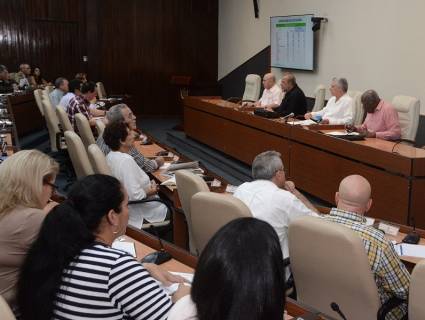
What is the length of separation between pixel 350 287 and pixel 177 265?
2.56 feet

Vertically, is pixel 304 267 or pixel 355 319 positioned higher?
pixel 304 267

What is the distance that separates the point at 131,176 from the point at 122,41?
367 inches

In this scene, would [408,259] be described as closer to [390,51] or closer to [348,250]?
[348,250]

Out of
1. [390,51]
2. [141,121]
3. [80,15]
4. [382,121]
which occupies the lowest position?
[141,121]

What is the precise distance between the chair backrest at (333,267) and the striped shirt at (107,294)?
34.8 inches

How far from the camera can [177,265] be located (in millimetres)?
2537

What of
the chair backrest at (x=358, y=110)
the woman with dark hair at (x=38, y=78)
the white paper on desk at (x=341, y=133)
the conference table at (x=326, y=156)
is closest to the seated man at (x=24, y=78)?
the woman with dark hair at (x=38, y=78)

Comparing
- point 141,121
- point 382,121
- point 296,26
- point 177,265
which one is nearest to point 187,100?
point 296,26

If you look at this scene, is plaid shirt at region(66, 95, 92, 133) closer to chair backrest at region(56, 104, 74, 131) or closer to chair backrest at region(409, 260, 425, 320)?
chair backrest at region(56, 104, 74, 131)

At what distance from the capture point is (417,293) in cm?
206

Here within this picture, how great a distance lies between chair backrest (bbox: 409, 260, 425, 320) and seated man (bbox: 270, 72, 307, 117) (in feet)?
18.5

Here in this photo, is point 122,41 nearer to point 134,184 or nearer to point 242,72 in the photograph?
point 242,72

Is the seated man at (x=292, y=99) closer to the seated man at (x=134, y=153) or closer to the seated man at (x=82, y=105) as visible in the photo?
the seated man at (x=82, y=105)

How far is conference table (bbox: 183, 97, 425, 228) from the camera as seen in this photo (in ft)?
14.4
